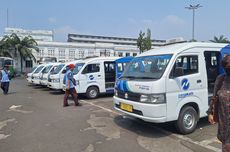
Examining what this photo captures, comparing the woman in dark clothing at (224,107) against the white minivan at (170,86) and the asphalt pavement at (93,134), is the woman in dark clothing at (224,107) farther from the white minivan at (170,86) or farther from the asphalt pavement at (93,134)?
the white minivan at (170,86)

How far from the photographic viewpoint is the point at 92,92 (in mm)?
12930

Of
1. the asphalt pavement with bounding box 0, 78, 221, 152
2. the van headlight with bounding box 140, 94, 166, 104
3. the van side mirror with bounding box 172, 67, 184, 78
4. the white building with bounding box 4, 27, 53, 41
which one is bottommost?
the asphalt pavement with bounding box 0, 78, 221, 152

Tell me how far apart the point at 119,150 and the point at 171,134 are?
173 cm

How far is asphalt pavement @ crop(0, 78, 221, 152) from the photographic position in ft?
17.9

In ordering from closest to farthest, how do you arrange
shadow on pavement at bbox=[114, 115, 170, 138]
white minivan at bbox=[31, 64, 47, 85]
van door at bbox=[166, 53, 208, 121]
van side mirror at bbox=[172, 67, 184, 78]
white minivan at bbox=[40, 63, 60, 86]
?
1. van door at bbox=[166, 53, 208, 121]
2. van side mirror at bbox=[172, 67, 184, 78]
3. shadow on pavement at bbox=[114, 115, 170, 138]
4. white minivan at bbox=[40, 63, 60, 86]
5. white minivan at bbox=[31, 64, 47, 85]

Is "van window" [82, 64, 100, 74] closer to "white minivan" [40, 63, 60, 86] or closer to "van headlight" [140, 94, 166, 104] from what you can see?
"white minivan" [40, 63, 60, 86]

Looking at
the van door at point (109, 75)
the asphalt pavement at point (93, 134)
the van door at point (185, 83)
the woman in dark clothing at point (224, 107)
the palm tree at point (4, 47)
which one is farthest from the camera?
the palm tree at point (4, 47)

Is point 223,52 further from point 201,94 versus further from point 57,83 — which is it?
point 57,83

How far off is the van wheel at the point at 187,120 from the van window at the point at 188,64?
929mm

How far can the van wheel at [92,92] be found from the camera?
42.0 feet

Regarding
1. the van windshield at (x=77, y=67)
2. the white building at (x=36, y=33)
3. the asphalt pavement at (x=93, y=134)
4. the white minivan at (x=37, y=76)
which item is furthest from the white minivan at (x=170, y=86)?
the white building at (x=36, y=33)

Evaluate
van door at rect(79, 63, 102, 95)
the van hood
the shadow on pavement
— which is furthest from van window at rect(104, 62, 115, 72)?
the van hood

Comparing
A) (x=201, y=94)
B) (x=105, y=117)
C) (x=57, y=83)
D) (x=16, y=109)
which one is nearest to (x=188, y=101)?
(x=201, y=94)

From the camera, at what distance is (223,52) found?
748 cm
